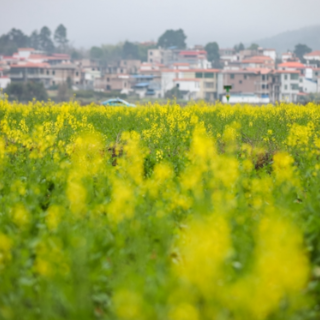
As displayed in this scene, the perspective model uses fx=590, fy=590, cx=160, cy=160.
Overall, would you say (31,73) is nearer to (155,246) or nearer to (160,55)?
(160,55)

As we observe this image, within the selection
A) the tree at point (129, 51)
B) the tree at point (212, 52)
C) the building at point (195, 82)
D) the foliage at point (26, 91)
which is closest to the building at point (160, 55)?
the tree at point (212, 52)

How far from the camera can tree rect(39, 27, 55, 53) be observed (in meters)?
154

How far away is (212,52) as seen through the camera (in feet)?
459

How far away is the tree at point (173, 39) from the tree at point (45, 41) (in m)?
28.7

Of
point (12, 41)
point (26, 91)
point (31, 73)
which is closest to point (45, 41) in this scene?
point (12, 41)

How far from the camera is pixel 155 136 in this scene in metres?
10.2

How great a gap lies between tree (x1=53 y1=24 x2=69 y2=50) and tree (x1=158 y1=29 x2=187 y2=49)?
25.5 meters

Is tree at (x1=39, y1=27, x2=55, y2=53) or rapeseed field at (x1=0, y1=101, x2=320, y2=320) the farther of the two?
tree at (x1=39, y1=27, x2=55, y2=53)

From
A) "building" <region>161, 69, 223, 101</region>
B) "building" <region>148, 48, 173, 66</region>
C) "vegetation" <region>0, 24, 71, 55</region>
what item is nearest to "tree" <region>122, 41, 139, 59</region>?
"building" <region>148, 48, 173, 66</region>

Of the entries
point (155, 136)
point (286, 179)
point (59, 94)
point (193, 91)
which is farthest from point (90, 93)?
point (286, 179)

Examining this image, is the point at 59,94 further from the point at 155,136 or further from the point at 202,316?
the point at 202,316

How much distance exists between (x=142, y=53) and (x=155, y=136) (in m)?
148

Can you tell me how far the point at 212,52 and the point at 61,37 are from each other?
4329 centimetres

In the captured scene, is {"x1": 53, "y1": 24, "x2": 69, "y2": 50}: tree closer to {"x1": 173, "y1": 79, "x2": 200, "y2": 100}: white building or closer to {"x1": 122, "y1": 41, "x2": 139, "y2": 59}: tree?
{"x1": 122, "y1": 41, "x2": 139, "y2": 59}: tree
